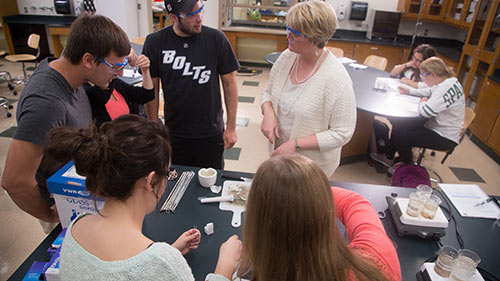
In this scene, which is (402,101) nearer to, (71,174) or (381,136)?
(381,136)

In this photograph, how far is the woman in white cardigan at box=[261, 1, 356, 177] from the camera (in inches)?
57.5

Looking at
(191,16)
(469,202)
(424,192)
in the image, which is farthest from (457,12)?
(191,16)

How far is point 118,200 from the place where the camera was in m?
0.87

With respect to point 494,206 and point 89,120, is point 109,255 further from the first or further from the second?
point 494,206

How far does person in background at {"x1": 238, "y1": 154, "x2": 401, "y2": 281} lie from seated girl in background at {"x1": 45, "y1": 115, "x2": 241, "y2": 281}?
0.62 ft

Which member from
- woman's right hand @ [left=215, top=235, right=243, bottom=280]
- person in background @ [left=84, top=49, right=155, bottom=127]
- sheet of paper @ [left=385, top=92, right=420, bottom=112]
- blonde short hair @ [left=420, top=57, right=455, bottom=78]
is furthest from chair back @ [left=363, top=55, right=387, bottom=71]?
woman's right hand @ [left=215, top=235, right=243, bottom=280]

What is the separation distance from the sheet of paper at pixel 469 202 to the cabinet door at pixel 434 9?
510 cm

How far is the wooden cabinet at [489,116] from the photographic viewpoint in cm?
352

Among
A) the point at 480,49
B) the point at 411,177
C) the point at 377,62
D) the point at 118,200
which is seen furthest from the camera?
the point at 377,62

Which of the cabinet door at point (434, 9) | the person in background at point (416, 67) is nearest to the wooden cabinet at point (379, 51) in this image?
the cabinet door at point (434, 9)

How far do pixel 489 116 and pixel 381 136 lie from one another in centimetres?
146

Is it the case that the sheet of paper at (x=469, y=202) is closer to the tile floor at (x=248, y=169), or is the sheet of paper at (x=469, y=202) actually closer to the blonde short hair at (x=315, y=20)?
the blonde short hair at (x=315, y=20)

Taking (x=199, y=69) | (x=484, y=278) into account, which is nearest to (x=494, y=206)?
(x=484, y=278)

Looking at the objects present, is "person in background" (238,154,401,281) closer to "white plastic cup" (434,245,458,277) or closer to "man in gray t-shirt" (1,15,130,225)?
"white plastic cup" (434,245,458,277)
